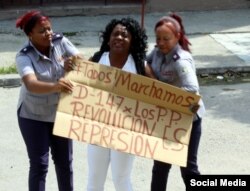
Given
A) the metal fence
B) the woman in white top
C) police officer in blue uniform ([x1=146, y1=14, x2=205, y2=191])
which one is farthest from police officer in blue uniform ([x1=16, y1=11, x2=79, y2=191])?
the metal fence

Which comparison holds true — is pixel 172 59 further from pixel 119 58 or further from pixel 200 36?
pixel 200 36

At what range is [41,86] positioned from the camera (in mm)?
4109

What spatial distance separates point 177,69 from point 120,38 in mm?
432

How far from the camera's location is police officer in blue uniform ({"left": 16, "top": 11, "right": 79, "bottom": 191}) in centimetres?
416

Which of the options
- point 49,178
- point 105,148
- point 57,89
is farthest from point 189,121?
point 49,178

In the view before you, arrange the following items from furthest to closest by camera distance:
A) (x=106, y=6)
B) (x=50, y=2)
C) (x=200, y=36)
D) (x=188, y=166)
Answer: (x=50, y=2) → (x=106, y=6) → (x=200, y=36) → (x=188, y=166)

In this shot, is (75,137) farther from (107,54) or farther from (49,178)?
(49,178)

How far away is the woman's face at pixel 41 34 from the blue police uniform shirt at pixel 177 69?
749 mm

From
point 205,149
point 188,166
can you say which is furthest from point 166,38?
point 205,149

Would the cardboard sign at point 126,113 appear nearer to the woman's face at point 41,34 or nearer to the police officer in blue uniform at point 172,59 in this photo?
the police officer in blue uniform at point 172,59

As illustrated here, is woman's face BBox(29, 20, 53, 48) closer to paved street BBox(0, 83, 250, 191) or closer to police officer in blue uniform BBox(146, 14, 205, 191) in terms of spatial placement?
police officer in blue uniform BBox(146, 14, 205, 191)

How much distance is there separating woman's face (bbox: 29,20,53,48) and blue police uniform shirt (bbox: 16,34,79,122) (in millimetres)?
57

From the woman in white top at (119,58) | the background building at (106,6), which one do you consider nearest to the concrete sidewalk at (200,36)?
the background building at (106,6)

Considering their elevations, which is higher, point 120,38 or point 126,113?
point 120,38
